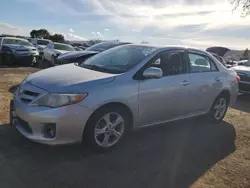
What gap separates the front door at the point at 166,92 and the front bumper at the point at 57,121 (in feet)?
3.34

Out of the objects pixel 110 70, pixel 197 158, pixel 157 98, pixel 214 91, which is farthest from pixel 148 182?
pixel 214 91

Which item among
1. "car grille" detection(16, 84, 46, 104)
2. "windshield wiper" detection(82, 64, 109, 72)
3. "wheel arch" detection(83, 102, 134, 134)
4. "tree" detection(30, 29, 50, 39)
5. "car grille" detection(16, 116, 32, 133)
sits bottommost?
"car grille" detection(16, 116, 32, 133)

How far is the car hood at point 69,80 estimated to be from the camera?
3898 mm

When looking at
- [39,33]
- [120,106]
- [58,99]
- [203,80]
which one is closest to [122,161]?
[120,106]

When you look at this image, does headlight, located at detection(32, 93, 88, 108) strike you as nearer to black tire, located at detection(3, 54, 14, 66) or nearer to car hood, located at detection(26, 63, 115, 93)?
car hood, located at detection(26, 63, 115, 93)

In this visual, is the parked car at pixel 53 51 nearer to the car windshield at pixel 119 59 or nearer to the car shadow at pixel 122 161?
the car windshield at pixel 119 59

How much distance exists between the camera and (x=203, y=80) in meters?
5.48

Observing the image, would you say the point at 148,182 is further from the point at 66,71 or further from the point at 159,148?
the point at 66,71

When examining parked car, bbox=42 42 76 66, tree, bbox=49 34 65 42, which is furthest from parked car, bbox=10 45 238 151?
tree, bbox=49 34 65 42

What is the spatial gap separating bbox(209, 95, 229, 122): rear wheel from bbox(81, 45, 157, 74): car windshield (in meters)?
1.95

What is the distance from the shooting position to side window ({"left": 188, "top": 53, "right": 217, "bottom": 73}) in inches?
214

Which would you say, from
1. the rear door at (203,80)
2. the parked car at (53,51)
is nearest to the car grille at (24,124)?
the rear door at (203,80)

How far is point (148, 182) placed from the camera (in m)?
3.49

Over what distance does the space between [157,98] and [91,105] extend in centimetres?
120
